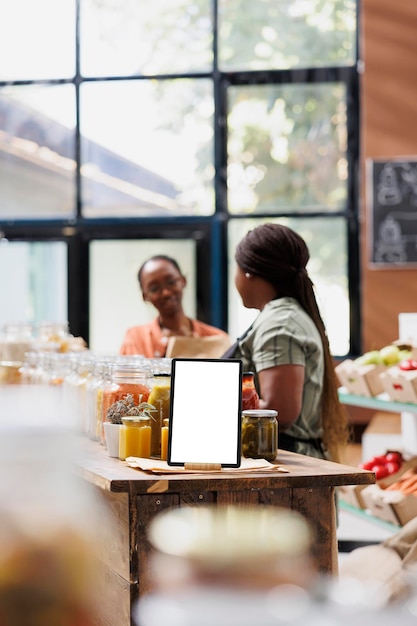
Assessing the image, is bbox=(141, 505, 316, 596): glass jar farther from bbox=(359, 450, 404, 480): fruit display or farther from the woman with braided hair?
bbox=(359, 450, 404, 480): fruit display

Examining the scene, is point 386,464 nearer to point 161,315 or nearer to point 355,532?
point 355,532

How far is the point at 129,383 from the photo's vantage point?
→ 254 cm

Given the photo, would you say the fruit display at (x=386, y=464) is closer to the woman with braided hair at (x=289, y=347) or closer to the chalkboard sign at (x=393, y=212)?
the woman with braided hair at (x=289, y=347)

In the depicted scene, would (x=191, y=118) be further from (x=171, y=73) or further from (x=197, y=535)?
(x=197, y=535)

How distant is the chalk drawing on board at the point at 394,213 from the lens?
749 cm

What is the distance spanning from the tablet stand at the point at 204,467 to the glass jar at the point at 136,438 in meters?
0.24

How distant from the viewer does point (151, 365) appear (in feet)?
8.43

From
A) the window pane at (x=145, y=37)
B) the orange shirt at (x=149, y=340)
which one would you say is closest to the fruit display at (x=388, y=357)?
the orange shirt at (x=149, y=340)

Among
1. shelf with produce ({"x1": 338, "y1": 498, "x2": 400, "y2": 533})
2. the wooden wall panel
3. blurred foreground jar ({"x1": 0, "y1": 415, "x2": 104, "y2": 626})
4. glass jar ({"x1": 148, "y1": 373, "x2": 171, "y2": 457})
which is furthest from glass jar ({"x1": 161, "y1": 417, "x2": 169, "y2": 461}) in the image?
the wooden wall panel

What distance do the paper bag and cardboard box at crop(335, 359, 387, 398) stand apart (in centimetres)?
79

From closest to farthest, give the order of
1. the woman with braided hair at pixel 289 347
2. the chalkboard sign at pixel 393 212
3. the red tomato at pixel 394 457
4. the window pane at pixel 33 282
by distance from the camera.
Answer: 1. the woman with braided hair at pixel 289 347
2. the red tomato at pixel 394 457
3. the chalkboard sign at pixel 393 212
4. the window pane at pixel 33 282

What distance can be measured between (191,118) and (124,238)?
3.69 feet

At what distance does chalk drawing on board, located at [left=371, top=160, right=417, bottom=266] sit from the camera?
7488 mm

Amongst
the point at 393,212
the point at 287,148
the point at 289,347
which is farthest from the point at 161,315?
the point at 287,148
